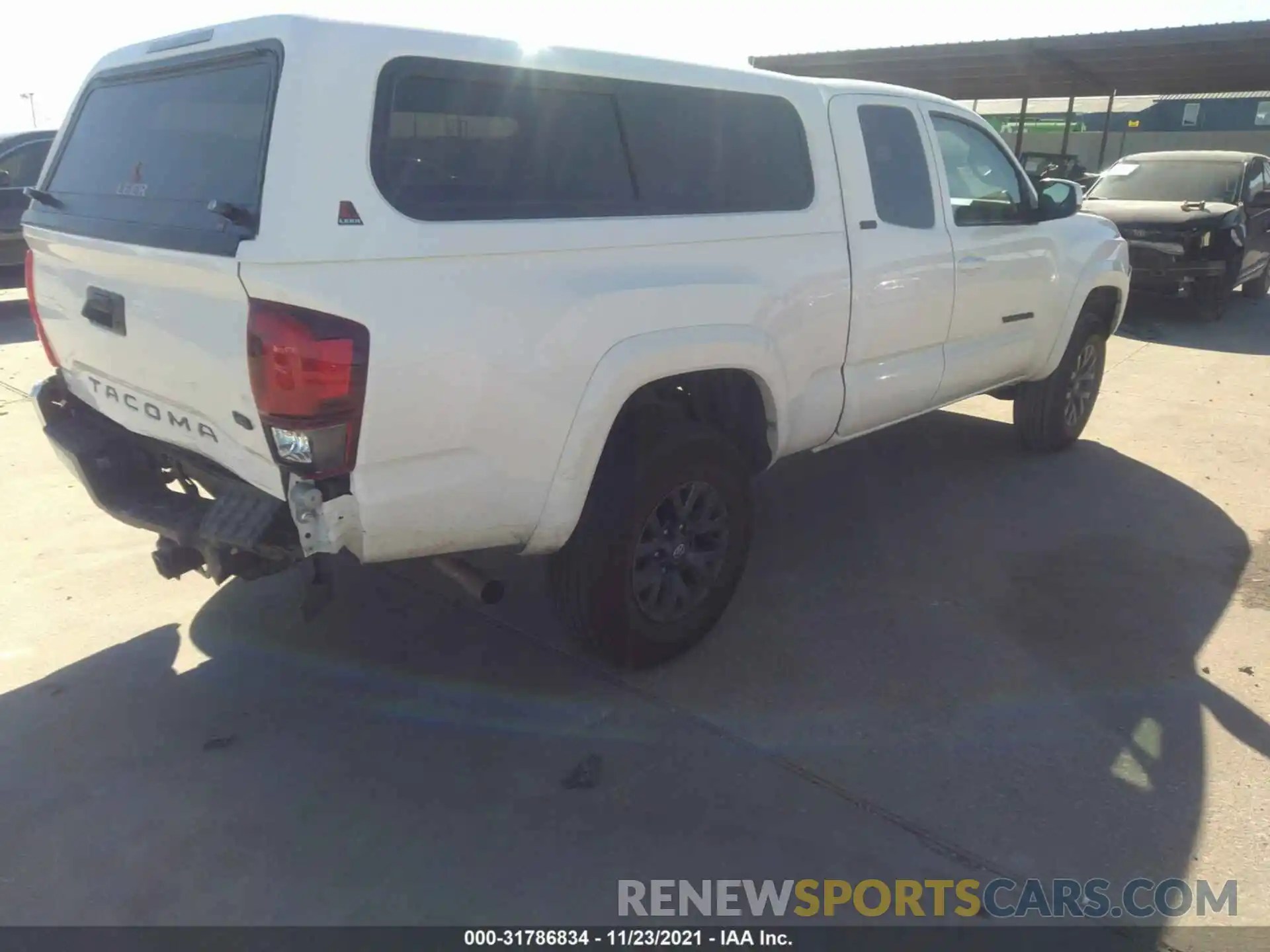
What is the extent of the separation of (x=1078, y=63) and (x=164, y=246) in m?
18.8

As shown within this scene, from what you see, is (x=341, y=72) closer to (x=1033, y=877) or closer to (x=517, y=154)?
(x=517, y=154)

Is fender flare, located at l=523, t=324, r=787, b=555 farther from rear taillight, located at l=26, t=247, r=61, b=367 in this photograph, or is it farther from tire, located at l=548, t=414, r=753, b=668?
rear taillight, located at l=26, t=247, r=61, b=367

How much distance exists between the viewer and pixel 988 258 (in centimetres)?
489

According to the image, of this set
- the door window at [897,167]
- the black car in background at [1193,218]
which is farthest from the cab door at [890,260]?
the black car in background at [1193,218]

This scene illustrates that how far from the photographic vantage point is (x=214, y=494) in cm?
324

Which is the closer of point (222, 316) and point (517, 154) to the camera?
point (222, 316)

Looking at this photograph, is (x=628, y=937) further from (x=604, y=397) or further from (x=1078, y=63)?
(x=1078, y=63)

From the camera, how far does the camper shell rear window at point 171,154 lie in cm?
268

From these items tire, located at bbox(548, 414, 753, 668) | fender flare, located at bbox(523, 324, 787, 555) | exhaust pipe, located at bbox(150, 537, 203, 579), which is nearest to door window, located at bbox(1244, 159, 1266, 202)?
tire, located at bbox(548, 414, 753, 668)

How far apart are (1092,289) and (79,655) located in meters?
5.41

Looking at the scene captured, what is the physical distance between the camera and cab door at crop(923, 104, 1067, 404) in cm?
A: 477

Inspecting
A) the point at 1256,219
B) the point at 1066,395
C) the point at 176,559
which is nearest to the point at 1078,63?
the point at 1256,219

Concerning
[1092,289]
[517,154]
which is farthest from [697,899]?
[1092,289]

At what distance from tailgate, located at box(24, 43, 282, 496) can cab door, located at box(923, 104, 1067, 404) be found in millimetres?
3175
